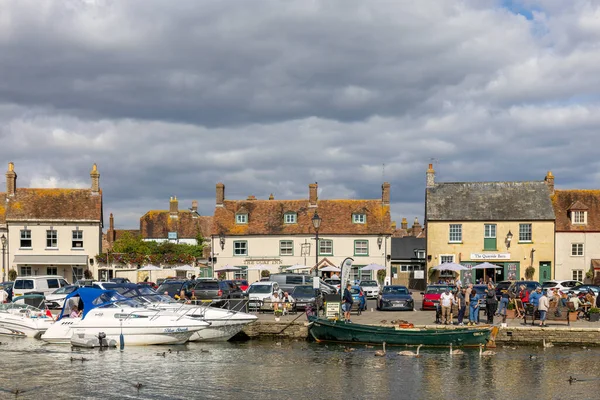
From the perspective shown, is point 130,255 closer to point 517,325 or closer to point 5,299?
point 5,299

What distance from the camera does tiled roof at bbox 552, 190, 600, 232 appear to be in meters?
61.0

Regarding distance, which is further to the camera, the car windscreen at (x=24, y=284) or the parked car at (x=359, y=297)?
the car windscreen at (x=24, y=284)

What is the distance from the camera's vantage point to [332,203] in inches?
2648

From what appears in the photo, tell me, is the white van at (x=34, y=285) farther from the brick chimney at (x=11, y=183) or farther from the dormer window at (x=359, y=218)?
the dormer window at (x=359, y=218)

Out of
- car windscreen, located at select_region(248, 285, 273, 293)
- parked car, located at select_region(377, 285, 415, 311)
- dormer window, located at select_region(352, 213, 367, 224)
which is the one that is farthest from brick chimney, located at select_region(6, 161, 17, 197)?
parked car, located at select_region(377, 285, 415, 311)

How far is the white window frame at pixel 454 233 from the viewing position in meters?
61.8

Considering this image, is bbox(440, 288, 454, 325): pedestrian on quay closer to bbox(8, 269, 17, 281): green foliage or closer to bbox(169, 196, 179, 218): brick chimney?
bbox(8, 269, 17, 281): green foliage

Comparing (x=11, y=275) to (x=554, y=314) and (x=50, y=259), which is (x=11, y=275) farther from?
(x=554, y=314)

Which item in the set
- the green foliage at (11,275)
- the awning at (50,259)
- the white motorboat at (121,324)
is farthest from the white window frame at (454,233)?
the white motorboat at (121,324)

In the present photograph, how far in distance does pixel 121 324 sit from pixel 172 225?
66301 millimetres

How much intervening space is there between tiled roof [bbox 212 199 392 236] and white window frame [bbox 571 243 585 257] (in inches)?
567

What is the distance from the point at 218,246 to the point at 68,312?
32.7 meters

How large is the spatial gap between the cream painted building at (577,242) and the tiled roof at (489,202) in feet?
6.01

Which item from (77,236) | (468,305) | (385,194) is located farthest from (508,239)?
(77,236)
